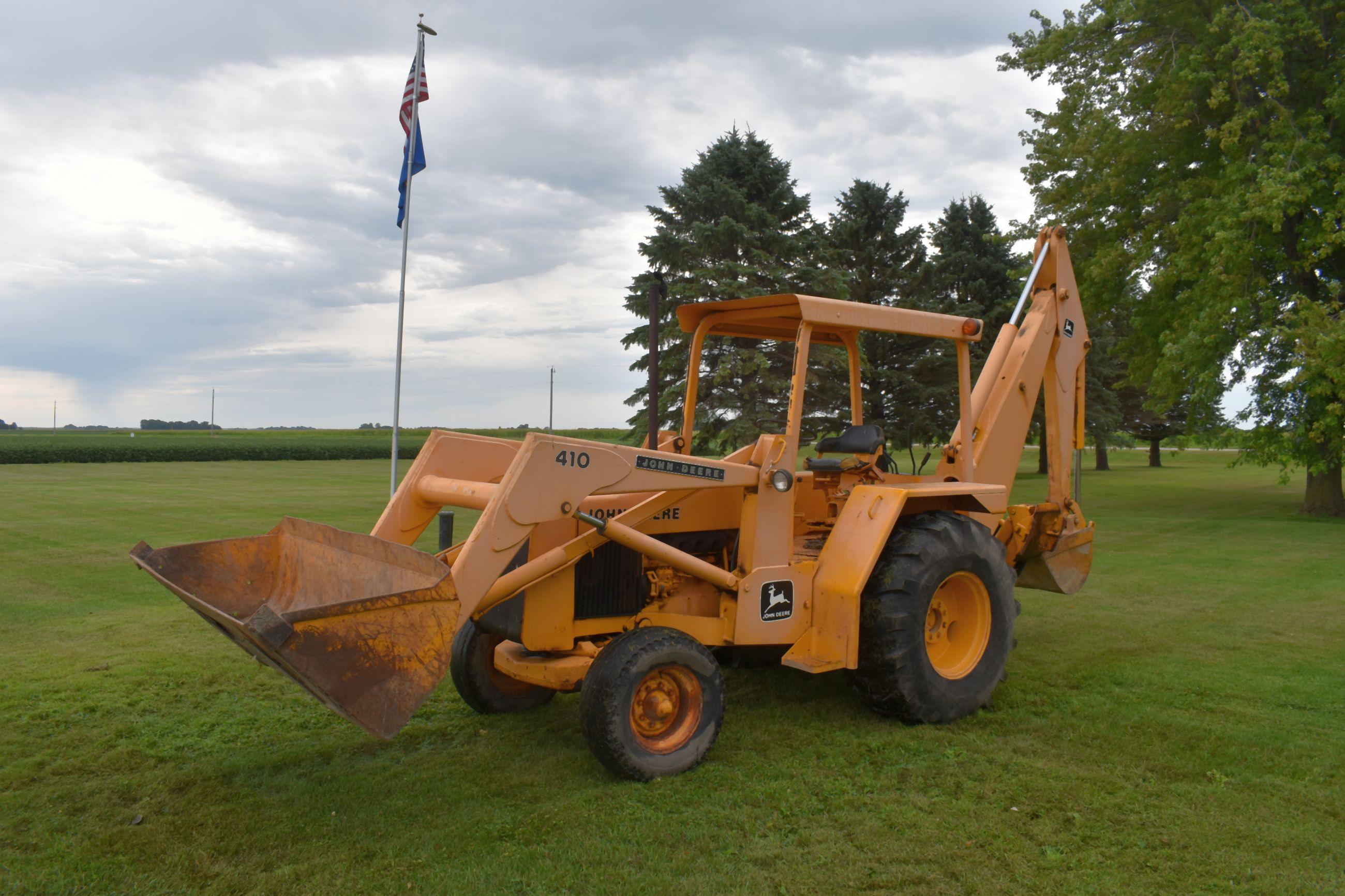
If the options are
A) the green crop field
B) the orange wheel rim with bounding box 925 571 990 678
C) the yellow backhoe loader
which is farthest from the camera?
the green crop field

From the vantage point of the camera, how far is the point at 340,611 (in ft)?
12.4

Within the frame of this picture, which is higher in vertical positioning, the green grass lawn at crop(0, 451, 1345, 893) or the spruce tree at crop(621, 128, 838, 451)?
the spruce tree at crop(621, 128, 838, 451)

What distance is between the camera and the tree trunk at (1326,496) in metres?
19.0

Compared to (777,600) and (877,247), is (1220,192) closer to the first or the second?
(877,247)

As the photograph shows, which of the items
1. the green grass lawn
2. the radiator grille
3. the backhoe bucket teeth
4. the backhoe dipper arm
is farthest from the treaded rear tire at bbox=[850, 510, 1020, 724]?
the backhoe bucket teeth

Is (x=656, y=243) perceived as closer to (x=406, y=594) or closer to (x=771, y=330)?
(x=771, y=330)

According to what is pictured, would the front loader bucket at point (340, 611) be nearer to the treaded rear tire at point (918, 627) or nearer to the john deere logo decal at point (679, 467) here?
the john deere logo decal at point (679, 467)

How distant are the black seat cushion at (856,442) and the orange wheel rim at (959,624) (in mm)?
Result: 976

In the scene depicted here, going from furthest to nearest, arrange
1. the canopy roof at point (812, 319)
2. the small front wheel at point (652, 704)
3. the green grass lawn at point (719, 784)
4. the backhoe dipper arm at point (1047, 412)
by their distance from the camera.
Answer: the backhoe dipper arm at point (1047, 412) → the canopy roof at point (812, 319) → the small front wheel at point (652, 704) → the green grass lawn at point (719, 784)

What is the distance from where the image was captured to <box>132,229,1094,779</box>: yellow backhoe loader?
4.07 m

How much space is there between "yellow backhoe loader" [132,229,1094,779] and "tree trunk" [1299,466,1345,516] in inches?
652

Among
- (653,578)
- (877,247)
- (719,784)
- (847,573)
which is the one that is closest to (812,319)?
(847,573)

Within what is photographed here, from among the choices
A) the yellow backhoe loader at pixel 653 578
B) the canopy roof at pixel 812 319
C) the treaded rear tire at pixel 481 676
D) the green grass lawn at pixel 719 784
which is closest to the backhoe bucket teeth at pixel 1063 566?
the green grass lawn at pixel 719 784

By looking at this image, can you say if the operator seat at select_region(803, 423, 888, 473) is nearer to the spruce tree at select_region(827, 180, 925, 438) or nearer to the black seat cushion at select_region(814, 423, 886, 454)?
the black seat cushion at select_region(814, 423, 886, 454)
